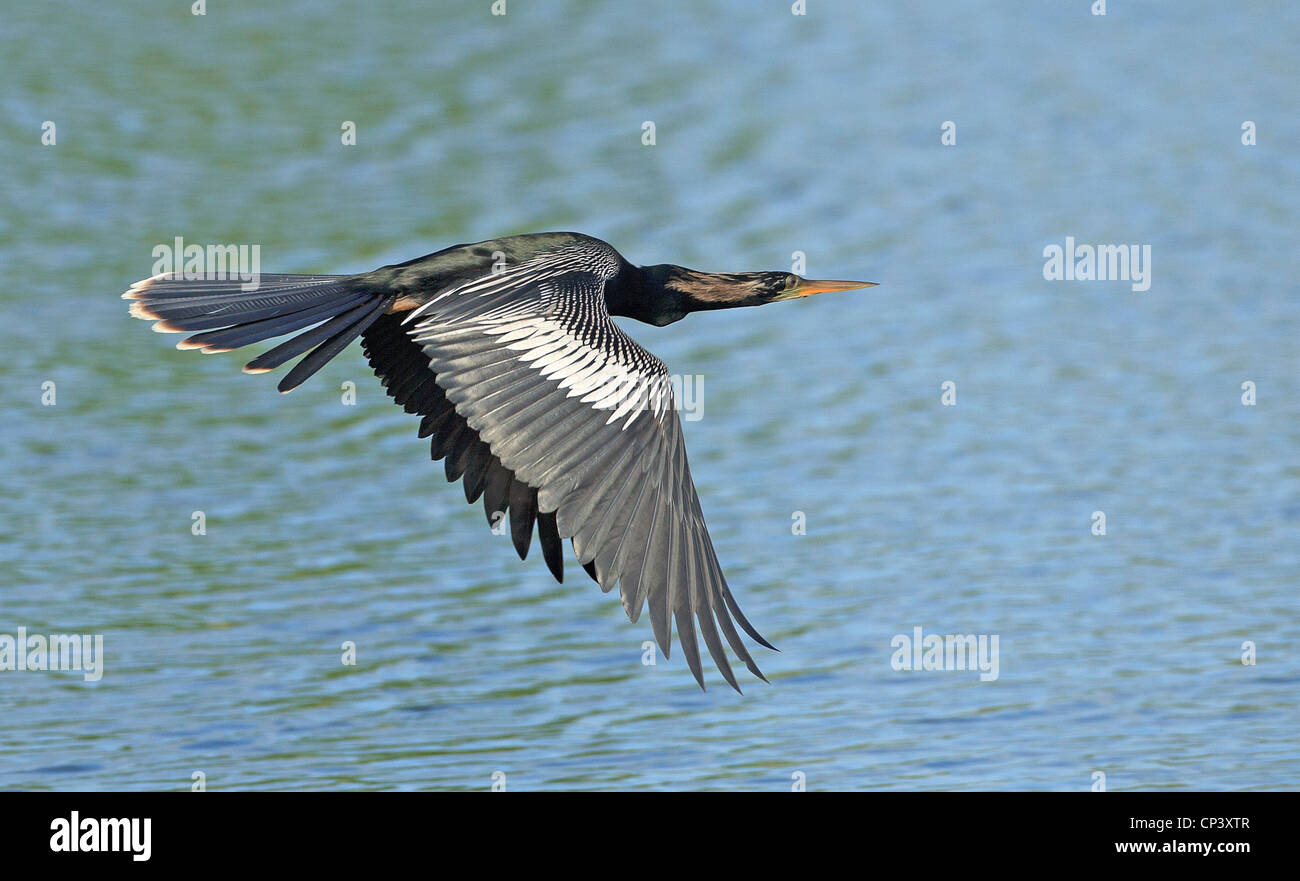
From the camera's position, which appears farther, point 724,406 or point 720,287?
point 724,406

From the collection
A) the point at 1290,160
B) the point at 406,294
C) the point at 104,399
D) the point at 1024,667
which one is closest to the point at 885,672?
the point at 1024,667

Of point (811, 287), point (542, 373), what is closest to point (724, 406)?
point (811, 287)

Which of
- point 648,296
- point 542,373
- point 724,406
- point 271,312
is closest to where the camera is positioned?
point 542,373

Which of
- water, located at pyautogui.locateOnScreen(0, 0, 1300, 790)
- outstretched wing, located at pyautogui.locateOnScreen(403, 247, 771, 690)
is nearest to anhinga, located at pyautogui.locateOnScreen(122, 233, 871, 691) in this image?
outstretched wing, located at pyautogui.locateOnScreen(403, 247, 771, 690)

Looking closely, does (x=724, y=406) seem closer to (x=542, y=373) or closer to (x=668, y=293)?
(x=668, y=293)

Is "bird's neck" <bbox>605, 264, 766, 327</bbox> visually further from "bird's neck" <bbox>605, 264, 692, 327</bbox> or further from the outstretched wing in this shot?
the outstretched wing

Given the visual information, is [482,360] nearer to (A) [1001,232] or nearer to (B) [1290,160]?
(A) [1001,232]

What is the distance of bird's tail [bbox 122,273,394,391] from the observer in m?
7.00

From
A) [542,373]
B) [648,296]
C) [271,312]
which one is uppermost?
[648,296]

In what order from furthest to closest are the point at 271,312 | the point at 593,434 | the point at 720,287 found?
1. the point at 720,287
2. the point at 271,312
3. the point at 593,434

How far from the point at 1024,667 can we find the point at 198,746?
145 inches

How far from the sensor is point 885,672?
8.95 m

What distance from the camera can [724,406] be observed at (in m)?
12.1

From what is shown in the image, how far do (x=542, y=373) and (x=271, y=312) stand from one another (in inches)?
48.9
